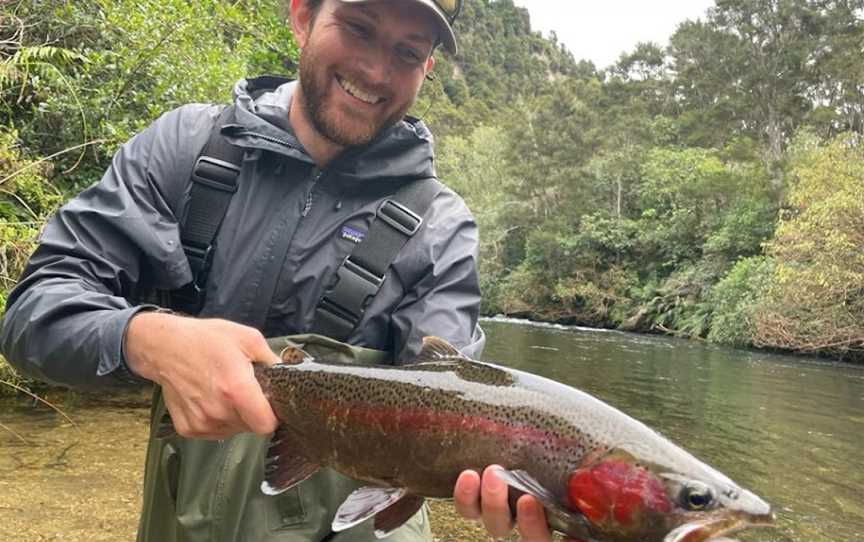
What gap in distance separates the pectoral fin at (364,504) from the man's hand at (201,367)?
33cm

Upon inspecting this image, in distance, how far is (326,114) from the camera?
Answer: 2.45 m

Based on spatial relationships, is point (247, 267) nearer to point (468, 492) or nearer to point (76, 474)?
point (468, 492)

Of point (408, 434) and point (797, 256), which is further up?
point (797, 256)

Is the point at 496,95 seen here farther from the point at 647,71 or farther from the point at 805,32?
the point at 805,32

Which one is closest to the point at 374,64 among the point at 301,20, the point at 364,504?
the point at 301,20

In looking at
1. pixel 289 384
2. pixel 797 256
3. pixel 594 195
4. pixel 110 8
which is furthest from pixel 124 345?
pixel 594 195

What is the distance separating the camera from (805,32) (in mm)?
39938

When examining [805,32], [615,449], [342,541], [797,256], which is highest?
[805,32]

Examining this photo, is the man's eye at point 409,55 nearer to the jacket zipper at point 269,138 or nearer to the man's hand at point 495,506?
the jacket zipper at point 269,138

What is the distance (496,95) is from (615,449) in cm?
10403

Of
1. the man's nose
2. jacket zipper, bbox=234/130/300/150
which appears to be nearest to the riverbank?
jacket zipper, bbox=234/130/300/150

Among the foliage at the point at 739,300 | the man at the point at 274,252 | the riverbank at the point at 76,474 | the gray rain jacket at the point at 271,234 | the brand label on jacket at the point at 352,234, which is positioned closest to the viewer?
the man at the point at 274,252

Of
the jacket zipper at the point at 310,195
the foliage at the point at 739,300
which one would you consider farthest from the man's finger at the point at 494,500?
the foliage at the point at 739,300

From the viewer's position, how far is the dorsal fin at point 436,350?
1.97 meters
